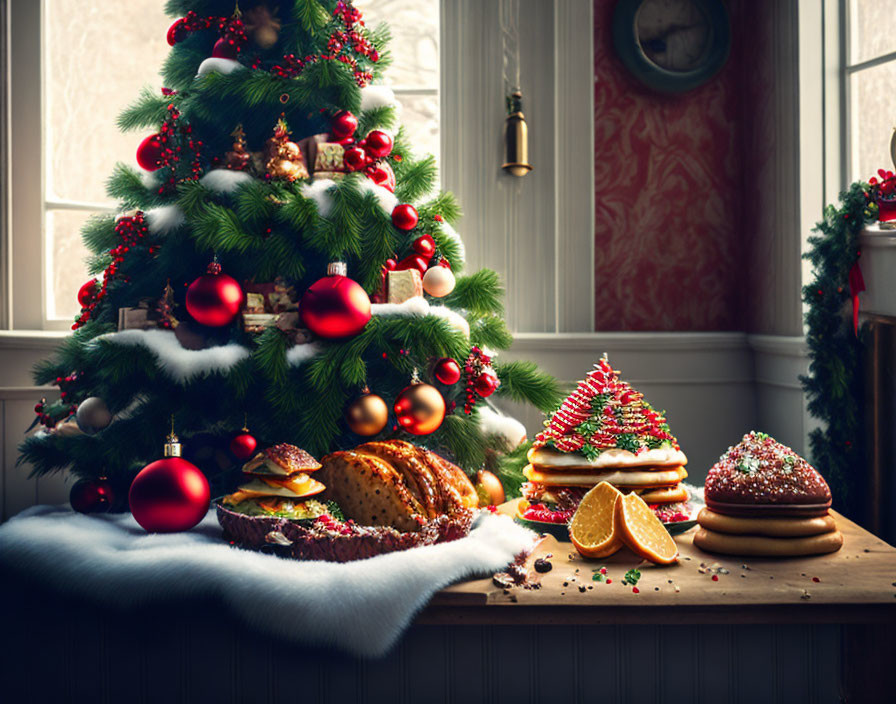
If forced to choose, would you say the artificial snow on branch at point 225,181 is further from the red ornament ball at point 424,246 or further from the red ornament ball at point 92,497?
the red ornament ball at point 92,497

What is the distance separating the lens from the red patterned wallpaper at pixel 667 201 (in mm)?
2900

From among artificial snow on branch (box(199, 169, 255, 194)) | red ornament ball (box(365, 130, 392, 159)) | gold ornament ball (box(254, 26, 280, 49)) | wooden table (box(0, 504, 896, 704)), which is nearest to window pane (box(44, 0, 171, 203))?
gold ornament ball (box(254, 26, 280, 49))

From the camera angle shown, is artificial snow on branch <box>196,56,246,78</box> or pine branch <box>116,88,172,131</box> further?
pine branch <box>116,88,172,131</box>

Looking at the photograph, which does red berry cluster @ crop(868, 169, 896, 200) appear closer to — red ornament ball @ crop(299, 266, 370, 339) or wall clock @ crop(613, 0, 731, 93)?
wall clock @ crop(613, 0, 731, 93)

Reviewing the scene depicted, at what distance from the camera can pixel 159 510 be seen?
1.58 metres

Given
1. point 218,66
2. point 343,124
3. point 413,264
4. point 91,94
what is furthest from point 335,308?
point 91,94

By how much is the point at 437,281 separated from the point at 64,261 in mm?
1660

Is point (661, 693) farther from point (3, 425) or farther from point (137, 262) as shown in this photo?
point (3, 425)

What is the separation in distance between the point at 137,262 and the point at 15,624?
3.34 feet

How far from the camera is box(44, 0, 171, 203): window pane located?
9.25ft

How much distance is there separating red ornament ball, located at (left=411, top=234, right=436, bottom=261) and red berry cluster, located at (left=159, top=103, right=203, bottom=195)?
0.65 meters

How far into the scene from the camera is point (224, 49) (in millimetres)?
2080

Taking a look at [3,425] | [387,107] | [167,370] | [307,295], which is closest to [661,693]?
[307,295]

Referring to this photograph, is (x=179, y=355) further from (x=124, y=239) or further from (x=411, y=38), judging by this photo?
(x=411, y=38)
